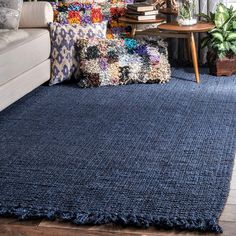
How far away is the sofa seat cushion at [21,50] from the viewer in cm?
310

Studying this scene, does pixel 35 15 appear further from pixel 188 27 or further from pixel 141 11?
pixel 188 27

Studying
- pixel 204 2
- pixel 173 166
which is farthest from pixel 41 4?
pixel 173 166

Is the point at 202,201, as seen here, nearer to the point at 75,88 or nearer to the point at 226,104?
the point at 226,104

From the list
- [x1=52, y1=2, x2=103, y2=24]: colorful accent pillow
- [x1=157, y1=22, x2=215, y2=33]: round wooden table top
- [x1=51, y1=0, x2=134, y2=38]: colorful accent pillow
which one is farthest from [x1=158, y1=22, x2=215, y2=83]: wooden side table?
[x1=52, y1=2, x2=103, y2=24]: colorful accent pillow

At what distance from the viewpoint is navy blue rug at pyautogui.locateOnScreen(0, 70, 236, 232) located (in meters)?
1.97

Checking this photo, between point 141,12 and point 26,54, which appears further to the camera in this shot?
point 141,12

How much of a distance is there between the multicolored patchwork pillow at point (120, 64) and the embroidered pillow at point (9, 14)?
1.63 feet

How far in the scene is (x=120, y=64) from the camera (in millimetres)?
3686

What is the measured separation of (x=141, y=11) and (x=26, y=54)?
975mm

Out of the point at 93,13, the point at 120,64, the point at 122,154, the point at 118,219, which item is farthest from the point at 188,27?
the point at 118,219

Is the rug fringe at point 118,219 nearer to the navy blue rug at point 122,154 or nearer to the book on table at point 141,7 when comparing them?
the navy blue rug at point 122,154

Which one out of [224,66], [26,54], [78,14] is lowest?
[224,66]

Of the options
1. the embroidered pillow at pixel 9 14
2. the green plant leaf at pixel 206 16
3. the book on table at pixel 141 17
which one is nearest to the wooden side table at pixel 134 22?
the book on table at pixel 141 17

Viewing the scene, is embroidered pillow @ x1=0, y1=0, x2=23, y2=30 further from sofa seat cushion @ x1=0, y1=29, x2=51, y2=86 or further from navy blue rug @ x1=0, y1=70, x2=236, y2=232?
navy blue rug @ x1=0, y1=70, x2=236, y2=232
